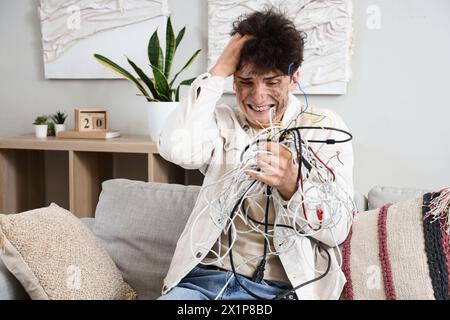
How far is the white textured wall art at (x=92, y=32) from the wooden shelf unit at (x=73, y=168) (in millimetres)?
439

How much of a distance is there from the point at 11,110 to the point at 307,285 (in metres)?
2.35

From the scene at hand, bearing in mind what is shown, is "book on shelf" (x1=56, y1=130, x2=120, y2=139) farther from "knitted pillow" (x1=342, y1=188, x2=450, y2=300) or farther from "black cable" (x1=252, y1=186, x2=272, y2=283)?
"knitted pillow" (x1=342, y1=188, x2=450, y2=300)

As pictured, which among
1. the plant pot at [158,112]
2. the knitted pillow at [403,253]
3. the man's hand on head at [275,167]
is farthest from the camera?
the plant pot at [158,112]

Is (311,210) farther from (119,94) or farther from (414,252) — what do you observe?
(119,94)

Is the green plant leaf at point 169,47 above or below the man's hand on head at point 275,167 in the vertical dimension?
above

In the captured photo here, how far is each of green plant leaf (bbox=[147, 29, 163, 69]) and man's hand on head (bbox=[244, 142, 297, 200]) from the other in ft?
4.33

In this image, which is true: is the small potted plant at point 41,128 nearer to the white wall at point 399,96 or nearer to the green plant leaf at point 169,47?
the green plant leaf at point 169,47

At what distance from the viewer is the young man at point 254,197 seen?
139 cm

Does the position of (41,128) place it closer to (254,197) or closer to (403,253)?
(254,197)

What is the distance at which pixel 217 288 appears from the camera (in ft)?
4.69

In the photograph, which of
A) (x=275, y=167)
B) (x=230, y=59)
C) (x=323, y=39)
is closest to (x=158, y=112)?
(x=323, y=39)

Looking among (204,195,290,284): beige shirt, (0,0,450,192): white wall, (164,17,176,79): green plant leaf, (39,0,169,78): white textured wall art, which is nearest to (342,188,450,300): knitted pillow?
(204,195,290,284): beige shirt

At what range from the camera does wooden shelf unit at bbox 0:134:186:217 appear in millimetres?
2457

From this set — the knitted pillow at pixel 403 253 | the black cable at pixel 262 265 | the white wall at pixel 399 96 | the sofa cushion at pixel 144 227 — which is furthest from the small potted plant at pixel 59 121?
the knitted pillow at pixel 403 253
